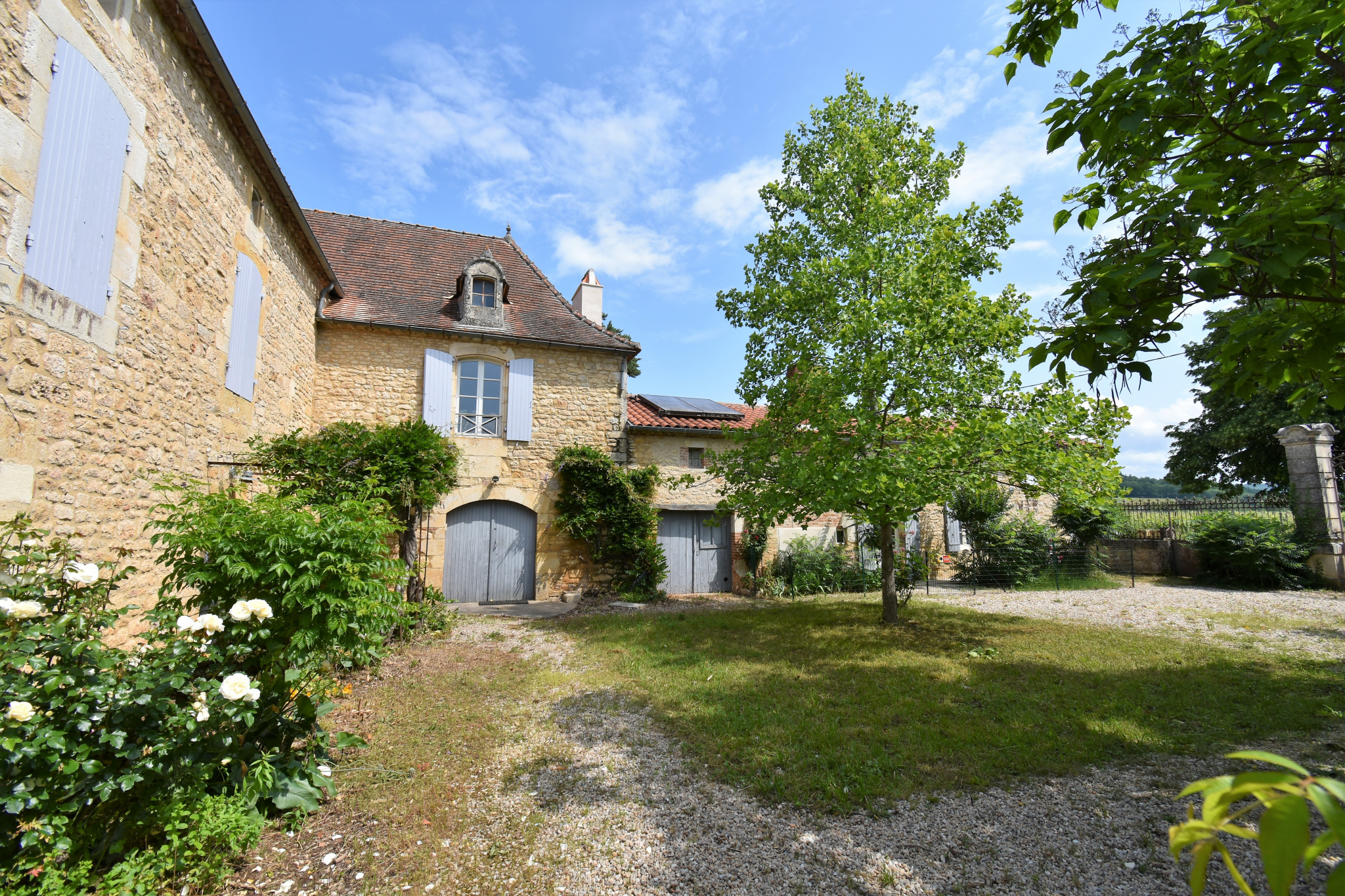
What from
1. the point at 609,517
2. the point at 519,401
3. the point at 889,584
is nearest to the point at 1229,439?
the point at 889,584

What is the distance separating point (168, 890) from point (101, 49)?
495 cm

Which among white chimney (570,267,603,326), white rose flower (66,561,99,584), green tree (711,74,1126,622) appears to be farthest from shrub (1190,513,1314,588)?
white rose flower (66,561,99,584)

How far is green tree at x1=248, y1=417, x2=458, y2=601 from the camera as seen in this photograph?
24.1 feet

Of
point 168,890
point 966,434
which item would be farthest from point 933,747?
point 168,890

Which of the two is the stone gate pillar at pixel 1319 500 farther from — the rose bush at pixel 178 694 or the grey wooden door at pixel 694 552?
the rose bush at pixel 178 694

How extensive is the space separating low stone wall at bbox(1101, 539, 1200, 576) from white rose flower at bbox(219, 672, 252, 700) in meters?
16.1

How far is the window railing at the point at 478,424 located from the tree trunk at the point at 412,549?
2185mm

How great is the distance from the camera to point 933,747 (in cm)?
420

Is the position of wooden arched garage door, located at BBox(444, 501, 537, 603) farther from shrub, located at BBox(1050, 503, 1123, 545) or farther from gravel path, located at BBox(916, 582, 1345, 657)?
shrub, located at BBox(1050, 503, 1123, 545)

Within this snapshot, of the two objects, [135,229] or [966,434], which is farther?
[966,434]

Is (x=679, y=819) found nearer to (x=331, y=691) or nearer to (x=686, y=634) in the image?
(x=331, y=691)

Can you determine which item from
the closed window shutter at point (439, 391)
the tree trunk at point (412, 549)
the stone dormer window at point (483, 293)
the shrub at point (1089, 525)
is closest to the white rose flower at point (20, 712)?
the tree trunk at point (412, 549)

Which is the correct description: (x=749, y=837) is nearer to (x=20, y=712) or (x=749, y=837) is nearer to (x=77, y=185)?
(x=20, y=712)

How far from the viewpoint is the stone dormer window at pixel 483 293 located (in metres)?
10.8
